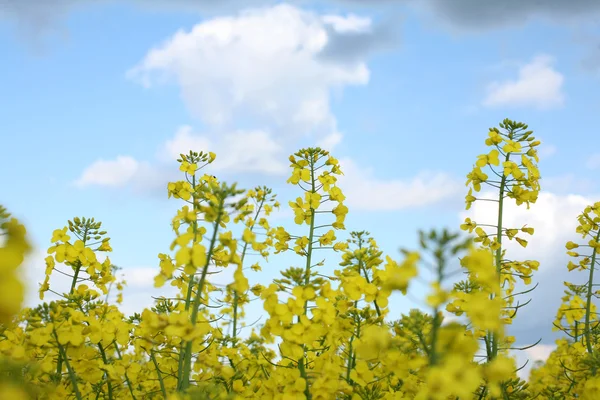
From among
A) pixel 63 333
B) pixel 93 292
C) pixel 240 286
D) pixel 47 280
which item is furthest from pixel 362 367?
pixel 47 280

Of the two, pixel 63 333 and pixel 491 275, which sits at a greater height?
pixel 491 275

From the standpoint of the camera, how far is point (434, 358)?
7.66ft

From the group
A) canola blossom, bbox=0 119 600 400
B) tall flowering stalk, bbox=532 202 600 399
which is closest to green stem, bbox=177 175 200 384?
canola blossom, bbox=0 119 600 400

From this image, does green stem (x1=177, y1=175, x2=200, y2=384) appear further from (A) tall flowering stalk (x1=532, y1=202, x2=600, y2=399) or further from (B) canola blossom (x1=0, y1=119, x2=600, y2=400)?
(A) tall flowering stalk (x1=532, y1=202, x2=600, y2=399)

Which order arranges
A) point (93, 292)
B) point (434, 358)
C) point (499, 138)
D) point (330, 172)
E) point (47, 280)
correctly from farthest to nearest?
point (330, 172), point (499, 138), point (47, 280), point (93, 292), point (434, 358)

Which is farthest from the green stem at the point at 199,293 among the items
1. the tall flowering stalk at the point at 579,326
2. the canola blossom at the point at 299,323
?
the tall flowering stalk at the point at 579,326

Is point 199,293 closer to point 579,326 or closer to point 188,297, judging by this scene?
point 188,297

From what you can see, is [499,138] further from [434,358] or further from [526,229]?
[434,358]

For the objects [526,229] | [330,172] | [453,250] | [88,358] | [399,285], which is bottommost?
[88,358]

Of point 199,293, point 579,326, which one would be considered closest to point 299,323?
point 199,293

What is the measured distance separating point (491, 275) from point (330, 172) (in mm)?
3863

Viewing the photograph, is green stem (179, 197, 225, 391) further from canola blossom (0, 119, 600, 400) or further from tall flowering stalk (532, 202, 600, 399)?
tall flowering stalk (532, 202, 600, 399)

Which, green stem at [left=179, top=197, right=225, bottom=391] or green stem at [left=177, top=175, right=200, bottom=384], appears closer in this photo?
green stem at [left=179, top=197, right=225, bottom=391]

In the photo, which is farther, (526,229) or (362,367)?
(526,229)
